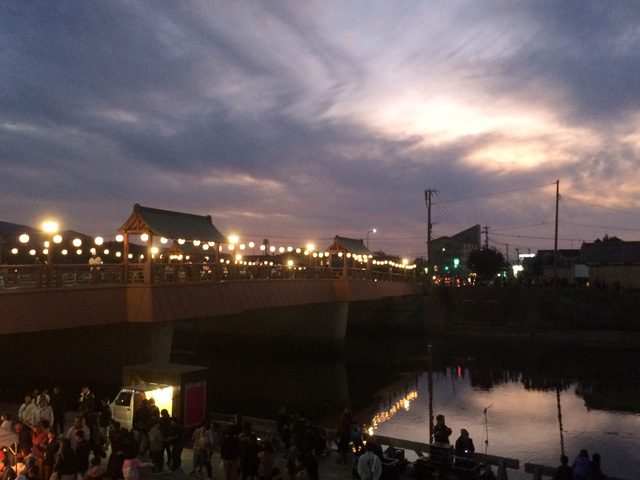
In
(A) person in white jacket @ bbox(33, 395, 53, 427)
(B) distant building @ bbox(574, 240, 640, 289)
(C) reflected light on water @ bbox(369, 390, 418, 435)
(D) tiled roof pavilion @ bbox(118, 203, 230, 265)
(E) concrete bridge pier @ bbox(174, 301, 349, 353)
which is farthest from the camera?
(B) distant building @ bbox(574, 240, 640, 289)

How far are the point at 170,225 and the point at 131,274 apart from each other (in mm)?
3743

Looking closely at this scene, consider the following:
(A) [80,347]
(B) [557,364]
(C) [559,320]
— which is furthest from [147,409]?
(C) [559,320]

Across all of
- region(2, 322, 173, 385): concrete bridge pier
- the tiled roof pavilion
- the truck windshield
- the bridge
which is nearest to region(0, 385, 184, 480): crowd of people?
the truck windshield

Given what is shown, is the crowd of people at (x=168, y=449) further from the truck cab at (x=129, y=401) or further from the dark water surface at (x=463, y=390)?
the dark water surface at (x=463, y=390)

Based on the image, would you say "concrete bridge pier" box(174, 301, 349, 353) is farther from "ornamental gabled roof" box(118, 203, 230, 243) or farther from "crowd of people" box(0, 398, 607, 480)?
"crowd of people" box(0, 398, 607, 480)

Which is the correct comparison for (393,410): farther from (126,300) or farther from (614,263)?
(614,263)

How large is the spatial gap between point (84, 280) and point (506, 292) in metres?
49.8

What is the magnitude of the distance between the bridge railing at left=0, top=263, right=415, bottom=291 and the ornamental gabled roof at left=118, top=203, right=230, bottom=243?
5.20ft

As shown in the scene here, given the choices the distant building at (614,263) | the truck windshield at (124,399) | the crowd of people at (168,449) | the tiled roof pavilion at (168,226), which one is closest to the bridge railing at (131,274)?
the tiled roof pavilion at (168,226)

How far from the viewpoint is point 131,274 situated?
27.2 m

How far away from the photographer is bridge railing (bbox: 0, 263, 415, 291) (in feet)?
73.6

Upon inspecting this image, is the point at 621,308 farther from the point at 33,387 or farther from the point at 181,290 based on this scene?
the point at 33,387

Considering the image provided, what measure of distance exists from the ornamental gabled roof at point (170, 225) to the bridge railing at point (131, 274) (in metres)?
1.58

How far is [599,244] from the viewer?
238 feet
